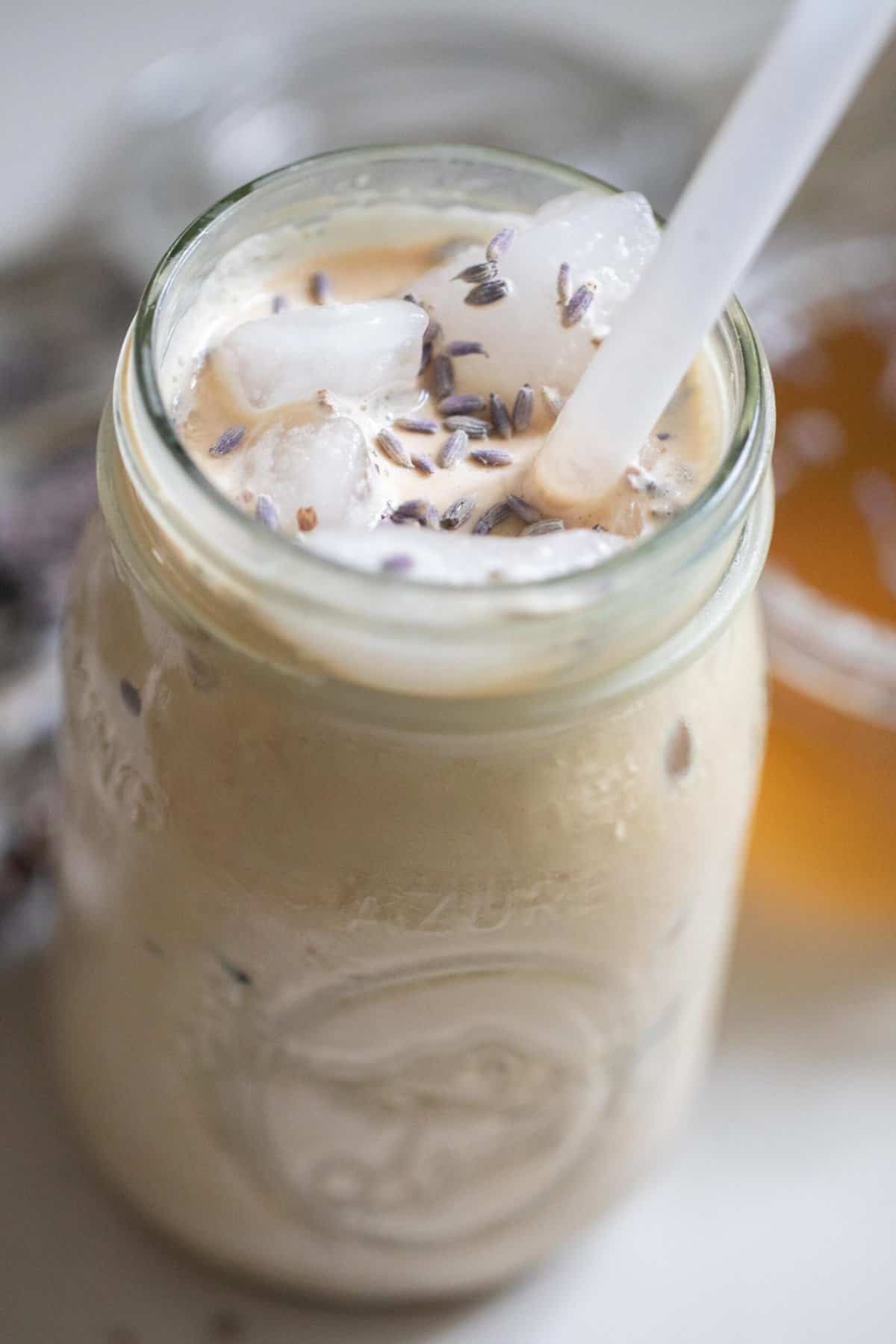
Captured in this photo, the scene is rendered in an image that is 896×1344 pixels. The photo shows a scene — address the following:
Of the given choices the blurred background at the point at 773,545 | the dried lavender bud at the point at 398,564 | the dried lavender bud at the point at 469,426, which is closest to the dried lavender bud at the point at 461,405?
the dried lavender bud at the point at 469,426

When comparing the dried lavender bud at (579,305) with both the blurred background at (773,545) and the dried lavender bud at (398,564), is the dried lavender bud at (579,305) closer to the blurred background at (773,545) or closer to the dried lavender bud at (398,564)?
the dried lavender bud at (398,564)

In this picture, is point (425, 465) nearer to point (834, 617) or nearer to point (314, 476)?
point (314, 476)

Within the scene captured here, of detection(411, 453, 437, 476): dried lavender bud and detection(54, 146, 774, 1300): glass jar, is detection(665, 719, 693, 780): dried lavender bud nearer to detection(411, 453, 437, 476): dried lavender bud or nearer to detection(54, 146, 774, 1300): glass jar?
detection(54, 146, 774, 1300): glass jar

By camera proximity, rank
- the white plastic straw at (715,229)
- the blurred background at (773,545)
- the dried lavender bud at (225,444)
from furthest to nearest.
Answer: the blurred background at (773,545), the dried lavender bud at (225,444), the white plastic straw at (715,229)

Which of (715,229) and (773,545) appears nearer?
(715,229)

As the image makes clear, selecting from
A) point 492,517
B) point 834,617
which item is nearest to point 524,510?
point 492,517
